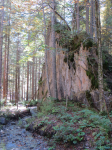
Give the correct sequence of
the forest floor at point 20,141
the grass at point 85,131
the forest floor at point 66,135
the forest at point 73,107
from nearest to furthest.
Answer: the grass at point 85,131
the forest floor at point 66,135
the forest at point 73,107
the forest floor at point 20,141

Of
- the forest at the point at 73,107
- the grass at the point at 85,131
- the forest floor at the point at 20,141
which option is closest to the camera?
the grass at the point at 85,131

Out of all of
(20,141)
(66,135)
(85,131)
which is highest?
(85,131)

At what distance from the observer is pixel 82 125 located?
5.84 meters

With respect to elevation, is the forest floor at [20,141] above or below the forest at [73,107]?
below

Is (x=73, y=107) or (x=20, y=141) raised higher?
(x=73, y=107)

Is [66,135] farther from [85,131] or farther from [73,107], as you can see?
[73,107]

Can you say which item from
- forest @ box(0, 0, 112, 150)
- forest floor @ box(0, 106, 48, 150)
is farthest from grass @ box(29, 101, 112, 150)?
forest floor @ box(0, 106, 48, 150)

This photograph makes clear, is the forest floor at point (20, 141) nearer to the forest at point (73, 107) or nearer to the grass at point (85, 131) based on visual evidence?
the forest at point (73, 107)

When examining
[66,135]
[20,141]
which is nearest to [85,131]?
[66,135]

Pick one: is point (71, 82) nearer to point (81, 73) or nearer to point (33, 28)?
point (81, 73)

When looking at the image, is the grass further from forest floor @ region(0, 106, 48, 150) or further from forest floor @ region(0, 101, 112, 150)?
forest floor @ region(0, 106, 48, 150)

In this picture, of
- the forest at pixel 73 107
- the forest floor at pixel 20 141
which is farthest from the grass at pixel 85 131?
the forest floor at pixel 20 141

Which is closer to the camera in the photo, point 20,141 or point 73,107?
point 20,141

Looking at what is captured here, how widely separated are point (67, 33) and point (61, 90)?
203 inches
